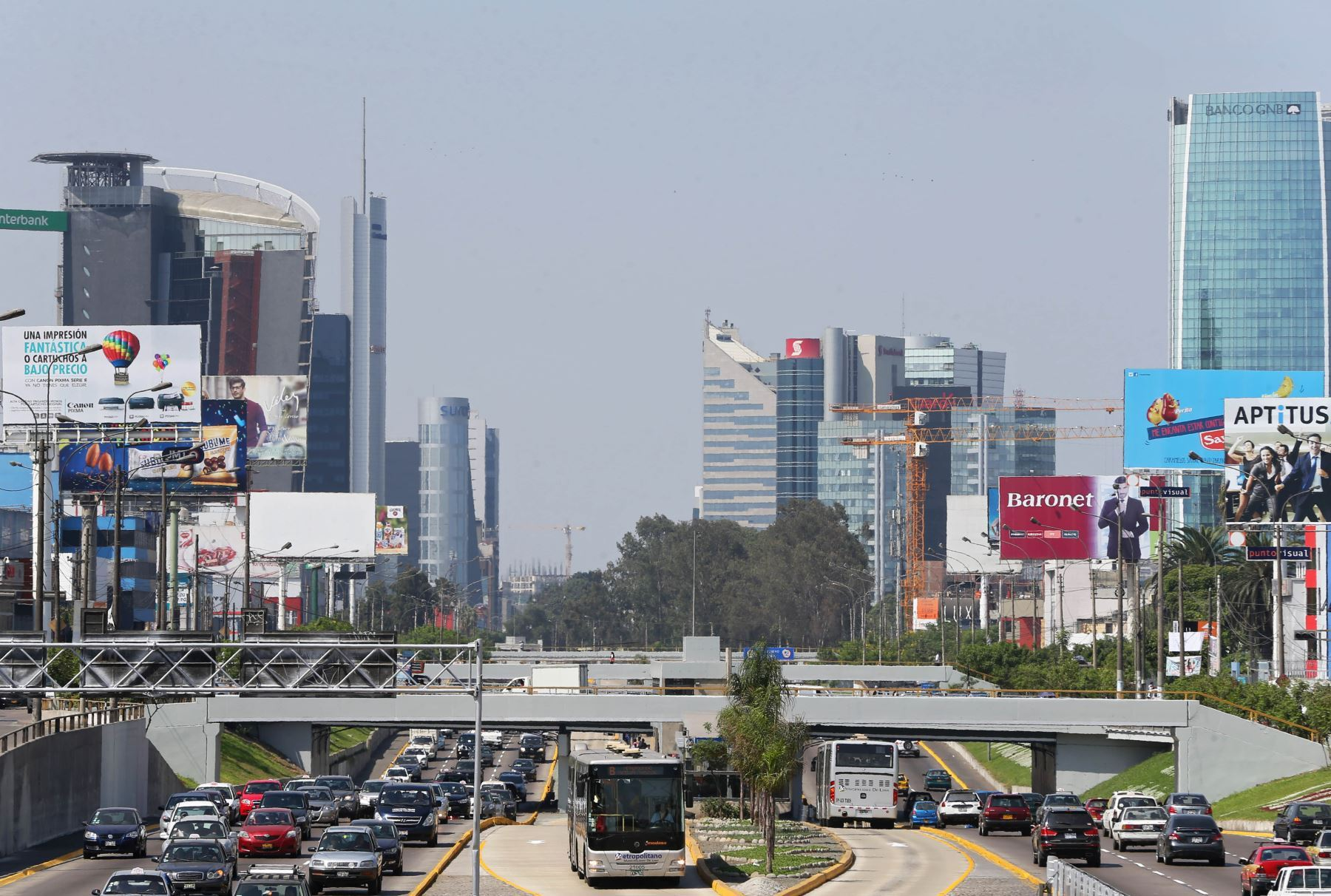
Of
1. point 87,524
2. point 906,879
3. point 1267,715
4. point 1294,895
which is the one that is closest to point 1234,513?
point 1267,715

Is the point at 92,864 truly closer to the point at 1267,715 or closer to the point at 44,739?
the point at 44,739

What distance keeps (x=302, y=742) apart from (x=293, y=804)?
45.4 meters

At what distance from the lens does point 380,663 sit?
5950cm

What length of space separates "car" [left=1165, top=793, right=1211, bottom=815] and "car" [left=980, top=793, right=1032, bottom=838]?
7.05 meters

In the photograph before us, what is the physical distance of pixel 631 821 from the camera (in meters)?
47.0

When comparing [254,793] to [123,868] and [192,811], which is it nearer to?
[192,811]

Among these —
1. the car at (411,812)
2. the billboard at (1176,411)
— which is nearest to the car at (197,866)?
the car at (411,812)

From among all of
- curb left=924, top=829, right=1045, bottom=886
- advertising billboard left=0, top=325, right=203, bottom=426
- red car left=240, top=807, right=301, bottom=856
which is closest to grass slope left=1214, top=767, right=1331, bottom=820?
curb left=924, top=829, right=1045, bottom=886

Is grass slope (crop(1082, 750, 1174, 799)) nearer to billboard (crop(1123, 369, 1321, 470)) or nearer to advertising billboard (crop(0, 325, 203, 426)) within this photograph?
billboard (crop(1123, 369, 1321, 470))

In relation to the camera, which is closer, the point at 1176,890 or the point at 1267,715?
the point at 1176,890

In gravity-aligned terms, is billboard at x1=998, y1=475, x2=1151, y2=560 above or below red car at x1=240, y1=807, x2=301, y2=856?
above

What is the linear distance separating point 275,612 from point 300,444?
16339 millimetres

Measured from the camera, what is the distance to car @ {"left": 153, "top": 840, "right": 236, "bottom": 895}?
41625mm

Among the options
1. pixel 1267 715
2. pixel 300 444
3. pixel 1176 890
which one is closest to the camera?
pixel 1176 890
